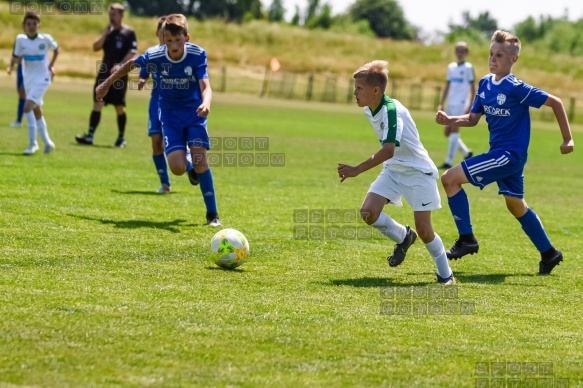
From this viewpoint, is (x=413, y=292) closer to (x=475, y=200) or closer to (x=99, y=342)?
(x=99, y=342)

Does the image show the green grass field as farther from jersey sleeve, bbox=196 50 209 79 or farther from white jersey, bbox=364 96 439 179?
jersey sleeve, bbox=196 50 209 79

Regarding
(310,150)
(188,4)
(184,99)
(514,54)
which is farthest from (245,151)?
(188,4)

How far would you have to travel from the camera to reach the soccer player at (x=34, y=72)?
13.6 meters

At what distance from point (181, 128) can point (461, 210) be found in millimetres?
3171

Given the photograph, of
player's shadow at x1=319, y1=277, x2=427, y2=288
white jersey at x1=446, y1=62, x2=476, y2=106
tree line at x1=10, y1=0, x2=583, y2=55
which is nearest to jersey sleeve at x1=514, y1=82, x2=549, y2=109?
player's shadow at x1=319, y1=277, x2=427, y2=288

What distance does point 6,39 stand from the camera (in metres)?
51.7

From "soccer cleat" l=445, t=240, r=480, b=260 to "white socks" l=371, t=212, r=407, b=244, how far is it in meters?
0.70

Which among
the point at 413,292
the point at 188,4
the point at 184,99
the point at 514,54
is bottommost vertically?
the point at 188,4

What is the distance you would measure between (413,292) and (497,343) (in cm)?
141

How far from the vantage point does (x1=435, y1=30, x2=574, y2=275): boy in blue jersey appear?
7.65 metres

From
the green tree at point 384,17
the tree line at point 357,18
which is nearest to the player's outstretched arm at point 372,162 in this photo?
the tree line at point 357,18

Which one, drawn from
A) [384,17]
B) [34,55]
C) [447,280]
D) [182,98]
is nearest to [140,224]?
[182,98]

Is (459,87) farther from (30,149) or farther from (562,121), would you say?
(562,121)

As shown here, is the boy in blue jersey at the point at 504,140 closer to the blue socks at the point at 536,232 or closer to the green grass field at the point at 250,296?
the blue socks at the point at 536,232
